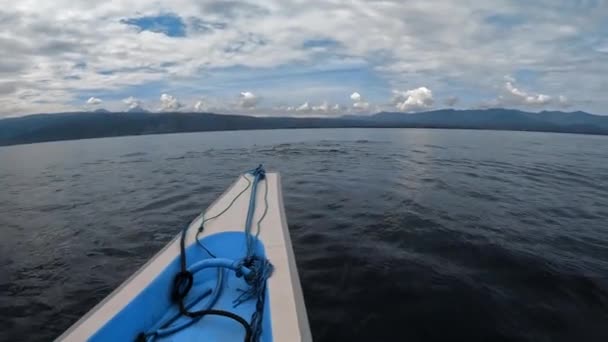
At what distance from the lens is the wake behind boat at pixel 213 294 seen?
285cm

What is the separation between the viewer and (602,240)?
7.41 metres

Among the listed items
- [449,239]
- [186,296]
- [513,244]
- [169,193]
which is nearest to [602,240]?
[513,244]

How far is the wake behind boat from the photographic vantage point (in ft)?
9.36

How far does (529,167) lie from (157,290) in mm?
23518

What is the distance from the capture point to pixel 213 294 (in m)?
3.95

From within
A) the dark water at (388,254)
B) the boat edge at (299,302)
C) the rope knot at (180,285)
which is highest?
the boat edge at (299,302)

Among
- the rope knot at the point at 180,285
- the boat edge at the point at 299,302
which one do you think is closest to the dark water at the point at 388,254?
the boat edge at the point at 299,302

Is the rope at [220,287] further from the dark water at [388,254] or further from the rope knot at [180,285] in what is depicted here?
the dark water at [388,254]

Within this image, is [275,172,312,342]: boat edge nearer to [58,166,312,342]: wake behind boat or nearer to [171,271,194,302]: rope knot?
[58,166,312,342]: wake behind boat

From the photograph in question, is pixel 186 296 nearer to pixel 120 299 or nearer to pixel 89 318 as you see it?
pixel 120 299

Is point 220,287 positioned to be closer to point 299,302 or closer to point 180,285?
point 180,285

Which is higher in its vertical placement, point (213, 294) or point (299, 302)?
point (299, 302)

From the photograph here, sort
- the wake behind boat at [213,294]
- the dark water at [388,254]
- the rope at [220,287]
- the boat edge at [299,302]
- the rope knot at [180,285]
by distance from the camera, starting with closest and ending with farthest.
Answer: the boat edge at [299,302] → the wake behind boat at [213,294] → the rope at [220,287] → the rope knot at [180,285] → the dark water at [388,254]

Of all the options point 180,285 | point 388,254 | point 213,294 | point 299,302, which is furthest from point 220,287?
point 388,254
